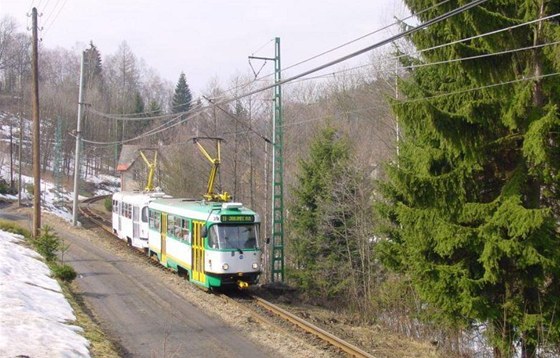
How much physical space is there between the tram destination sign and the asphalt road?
2.65 meters

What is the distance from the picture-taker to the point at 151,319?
13.5 m

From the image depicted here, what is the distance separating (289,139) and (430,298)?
28.0m

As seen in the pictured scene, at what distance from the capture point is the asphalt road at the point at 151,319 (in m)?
11.4

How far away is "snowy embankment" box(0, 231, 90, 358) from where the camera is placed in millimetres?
8727

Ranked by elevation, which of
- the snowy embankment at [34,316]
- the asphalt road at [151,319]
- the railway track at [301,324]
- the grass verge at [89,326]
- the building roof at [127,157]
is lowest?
the railway track at [301,324]

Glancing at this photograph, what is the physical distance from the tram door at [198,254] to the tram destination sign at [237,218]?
33.0 inches

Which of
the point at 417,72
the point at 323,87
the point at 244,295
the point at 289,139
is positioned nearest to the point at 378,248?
the point at 417,72

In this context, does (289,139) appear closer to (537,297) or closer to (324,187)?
(324,187)

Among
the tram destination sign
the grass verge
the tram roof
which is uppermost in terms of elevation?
the tram roof

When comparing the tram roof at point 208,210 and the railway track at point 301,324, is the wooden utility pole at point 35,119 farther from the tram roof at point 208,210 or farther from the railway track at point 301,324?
the railway track at point 301,324

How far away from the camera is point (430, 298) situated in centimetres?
1119

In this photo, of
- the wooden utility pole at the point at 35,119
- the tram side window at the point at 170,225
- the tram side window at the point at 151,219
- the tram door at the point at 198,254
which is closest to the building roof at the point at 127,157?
the wooden utility pole at the point at 35,119

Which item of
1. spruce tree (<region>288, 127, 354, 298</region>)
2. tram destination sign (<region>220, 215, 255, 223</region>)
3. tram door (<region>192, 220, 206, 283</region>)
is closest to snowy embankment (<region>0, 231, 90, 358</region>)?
tram door (<region>192, 220, 206, 283</region>)

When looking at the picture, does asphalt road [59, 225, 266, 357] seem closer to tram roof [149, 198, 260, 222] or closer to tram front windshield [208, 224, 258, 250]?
tram front windshield [208, 224, 258, 250]
